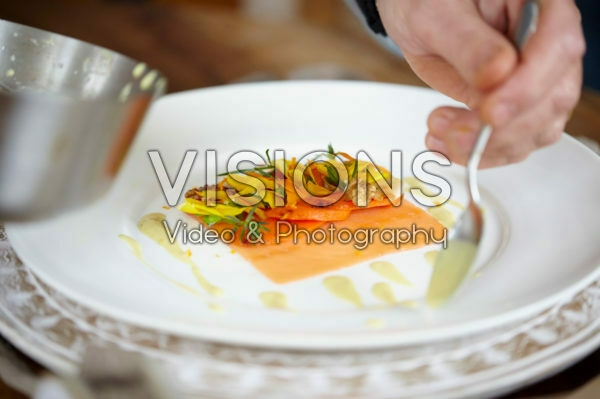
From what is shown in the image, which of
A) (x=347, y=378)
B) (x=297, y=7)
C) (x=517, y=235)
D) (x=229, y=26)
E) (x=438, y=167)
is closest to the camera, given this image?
(x=347, y=378)

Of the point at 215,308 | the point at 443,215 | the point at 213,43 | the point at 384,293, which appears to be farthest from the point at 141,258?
the point at 213,43

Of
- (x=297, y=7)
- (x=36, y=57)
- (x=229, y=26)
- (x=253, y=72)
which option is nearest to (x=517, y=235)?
(x=36, y=57)

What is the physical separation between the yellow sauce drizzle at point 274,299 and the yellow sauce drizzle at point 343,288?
0.05 m

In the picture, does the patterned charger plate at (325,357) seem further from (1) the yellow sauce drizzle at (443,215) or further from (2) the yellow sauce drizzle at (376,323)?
(1) the yellow sauce drizzle at (443,215)

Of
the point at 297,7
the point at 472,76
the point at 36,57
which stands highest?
the point at 36,57

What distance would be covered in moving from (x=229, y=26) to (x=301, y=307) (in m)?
1.35

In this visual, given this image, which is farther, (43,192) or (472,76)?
(472,76)

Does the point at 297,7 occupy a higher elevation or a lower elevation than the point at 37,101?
lower

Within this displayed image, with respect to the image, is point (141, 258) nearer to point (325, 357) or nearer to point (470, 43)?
point (325, 357)

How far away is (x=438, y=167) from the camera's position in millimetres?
904

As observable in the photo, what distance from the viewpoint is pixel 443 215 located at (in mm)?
782

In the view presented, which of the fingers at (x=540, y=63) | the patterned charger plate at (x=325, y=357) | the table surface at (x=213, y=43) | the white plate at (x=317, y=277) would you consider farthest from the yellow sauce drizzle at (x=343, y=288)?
the table surface at (x=213, y=43)

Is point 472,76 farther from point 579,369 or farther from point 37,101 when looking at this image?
point 37,101

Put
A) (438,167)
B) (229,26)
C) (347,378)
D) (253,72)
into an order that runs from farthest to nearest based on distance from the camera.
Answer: (229,26) < (253,72) < (438,167) < (347,378)
